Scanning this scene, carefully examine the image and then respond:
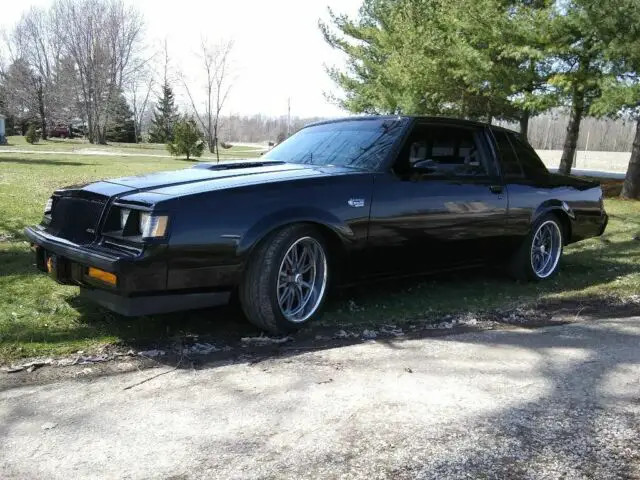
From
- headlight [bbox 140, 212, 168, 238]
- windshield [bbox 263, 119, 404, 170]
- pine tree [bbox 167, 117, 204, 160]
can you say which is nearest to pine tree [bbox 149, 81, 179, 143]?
pine tree [bbox 167, 117, 204, 160]

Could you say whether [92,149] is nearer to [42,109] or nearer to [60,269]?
[42,109]

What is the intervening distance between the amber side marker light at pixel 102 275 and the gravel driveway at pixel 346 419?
0.56m

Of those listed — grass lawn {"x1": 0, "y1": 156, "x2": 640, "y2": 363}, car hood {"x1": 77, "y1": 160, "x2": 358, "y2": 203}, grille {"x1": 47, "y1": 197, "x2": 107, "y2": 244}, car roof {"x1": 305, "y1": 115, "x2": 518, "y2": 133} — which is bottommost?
grass lawn {"x1": 0, "y1": 156, "x2": 640, "y2": 363}

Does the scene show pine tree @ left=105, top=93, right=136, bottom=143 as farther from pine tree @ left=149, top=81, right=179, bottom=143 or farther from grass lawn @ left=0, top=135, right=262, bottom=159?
grass lawn @ left=0, top=135, right=262, bottom=159

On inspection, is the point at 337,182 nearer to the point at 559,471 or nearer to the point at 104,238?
the point at 104,238

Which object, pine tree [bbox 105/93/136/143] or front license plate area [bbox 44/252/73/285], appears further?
pine tree [bbox 105/93/136/143]

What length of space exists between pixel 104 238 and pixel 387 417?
2.05m

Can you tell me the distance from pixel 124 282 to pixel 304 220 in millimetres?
1217

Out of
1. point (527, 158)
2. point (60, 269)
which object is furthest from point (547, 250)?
point (60, 269)

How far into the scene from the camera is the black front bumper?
335 cm

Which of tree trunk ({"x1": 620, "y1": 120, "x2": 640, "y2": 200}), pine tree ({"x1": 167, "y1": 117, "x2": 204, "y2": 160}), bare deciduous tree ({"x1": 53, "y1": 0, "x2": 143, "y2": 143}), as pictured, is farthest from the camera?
bare deciduous tree ({"x1": 53, "y1": 0, "x2": 143, "y2": 143})

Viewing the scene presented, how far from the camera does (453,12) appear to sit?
1459cm

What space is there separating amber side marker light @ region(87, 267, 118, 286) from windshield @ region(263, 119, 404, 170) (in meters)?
1.98

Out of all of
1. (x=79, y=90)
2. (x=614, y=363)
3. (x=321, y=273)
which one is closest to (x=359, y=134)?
(x=321, y=273)
